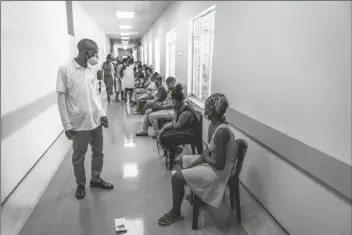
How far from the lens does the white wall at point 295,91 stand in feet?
5.10

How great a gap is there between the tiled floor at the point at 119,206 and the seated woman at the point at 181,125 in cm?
48

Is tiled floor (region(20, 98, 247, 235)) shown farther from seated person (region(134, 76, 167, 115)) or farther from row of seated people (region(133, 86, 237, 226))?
seated person (region(134, 76, 167, 115))

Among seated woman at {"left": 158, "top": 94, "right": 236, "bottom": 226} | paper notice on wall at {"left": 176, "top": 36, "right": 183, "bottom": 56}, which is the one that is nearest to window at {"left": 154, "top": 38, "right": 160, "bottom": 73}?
paper notice on wall at {"left": 176, "top": 36, "right": 183, "bottom": 56}

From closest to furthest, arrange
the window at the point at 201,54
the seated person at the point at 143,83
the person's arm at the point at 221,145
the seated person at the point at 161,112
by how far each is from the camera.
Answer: the person's arm at the point at 221,145
the seated person at the point at 161,112
the window at the point at 201,54
the seated person at the point at 143,83

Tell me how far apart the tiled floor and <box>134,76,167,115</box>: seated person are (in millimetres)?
1419

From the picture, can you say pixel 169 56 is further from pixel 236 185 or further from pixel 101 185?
pixel 236 185

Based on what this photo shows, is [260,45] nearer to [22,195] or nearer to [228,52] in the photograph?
[228,52]

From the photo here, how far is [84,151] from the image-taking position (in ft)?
9.02

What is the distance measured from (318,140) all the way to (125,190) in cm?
208

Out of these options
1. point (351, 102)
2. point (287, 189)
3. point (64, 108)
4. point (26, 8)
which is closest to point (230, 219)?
point (287, 189)

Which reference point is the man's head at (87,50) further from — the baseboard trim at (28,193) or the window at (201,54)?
the window at (201,54)

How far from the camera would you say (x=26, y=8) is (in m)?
3.27

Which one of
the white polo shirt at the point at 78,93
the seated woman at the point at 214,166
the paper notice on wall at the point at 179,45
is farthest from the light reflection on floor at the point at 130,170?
the paper notice on wall at the point at 179,45

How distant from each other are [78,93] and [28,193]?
1.19 meters
